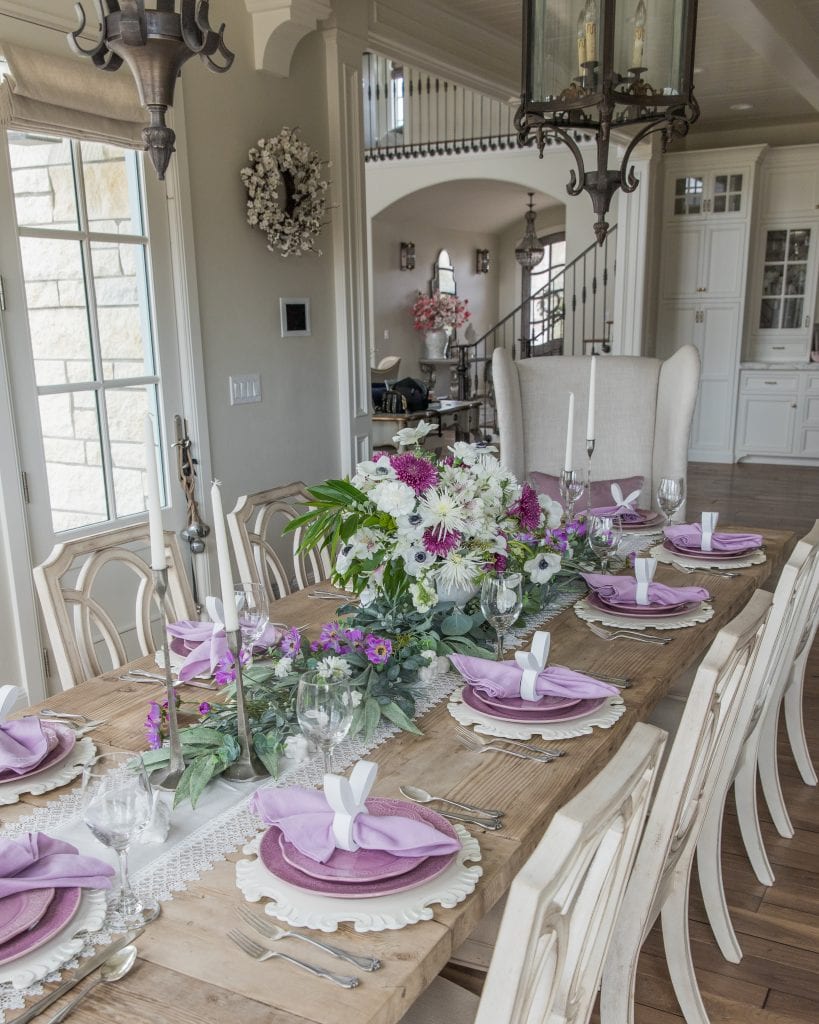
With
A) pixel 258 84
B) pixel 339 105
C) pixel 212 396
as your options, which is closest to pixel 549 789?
pixel 212 396

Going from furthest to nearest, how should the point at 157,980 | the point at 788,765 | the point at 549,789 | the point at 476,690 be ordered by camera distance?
the point at 788,765 → the point at 476,690 → the point at 549,789 → the point at 157,980

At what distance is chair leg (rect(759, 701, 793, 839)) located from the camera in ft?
8.07

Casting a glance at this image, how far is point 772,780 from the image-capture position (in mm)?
2488

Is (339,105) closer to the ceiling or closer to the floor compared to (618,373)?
closer to the ceiling

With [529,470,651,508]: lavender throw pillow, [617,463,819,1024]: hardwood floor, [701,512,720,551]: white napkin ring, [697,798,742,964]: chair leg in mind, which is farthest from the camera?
[529,470,651,508]: lavender throw pillow

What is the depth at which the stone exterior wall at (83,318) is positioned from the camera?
9.53ft

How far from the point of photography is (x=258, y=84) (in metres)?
3.63

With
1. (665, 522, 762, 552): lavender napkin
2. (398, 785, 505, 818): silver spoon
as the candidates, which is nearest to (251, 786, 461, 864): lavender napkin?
(398, 785, 505, 818): silver spoon

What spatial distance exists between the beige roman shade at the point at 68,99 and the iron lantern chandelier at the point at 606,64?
1.46 m

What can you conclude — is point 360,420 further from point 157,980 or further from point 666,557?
point 157,980

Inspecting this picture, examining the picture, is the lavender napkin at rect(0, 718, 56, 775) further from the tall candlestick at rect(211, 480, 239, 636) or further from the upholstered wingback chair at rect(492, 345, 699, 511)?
the upholstered wingback chair at rect(492, 345, 699, 511)

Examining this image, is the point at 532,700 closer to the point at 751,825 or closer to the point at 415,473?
the point at 415,473

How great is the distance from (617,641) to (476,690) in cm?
46

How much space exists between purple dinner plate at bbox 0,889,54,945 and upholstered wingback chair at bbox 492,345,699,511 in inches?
114
